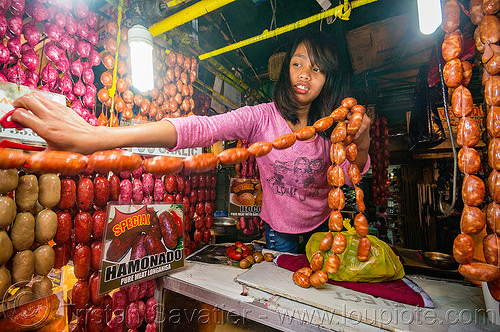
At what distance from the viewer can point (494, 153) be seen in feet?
3.43

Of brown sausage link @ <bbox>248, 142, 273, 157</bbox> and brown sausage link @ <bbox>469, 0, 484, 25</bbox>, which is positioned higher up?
brown sausage link @ <bbox>469, 0, 484, 25</bbox>

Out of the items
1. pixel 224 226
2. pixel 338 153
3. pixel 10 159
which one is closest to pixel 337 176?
pixel 338 153

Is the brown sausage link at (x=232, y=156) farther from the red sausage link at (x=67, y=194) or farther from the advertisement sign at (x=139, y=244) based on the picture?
the red sausage link at (x=67, y=194)

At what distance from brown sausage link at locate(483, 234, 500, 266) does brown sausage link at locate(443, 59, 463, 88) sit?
2.72ft

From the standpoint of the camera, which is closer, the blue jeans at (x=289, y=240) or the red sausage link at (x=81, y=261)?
the red sausage link at (x=81, y=261)

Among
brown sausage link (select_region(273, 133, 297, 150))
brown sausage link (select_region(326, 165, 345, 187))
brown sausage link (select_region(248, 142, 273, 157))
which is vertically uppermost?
brown sausage link (select_region(273, 133, 297, 150))

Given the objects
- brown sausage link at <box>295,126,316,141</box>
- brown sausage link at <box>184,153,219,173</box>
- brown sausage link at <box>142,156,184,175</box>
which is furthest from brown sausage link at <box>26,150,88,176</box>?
brown sausage link at <box>295,126,316,141</box>

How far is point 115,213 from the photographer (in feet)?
5.35

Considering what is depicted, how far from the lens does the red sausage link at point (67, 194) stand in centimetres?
165

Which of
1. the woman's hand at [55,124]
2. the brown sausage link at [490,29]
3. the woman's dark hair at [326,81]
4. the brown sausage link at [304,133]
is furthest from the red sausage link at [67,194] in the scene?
the brown sausage link at [490,29]

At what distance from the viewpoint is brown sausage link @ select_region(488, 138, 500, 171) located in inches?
40.6

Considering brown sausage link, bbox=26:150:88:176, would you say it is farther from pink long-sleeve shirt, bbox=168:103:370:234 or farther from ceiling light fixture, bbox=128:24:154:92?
→ ceiling light fixture, bbox=128:24:154:92

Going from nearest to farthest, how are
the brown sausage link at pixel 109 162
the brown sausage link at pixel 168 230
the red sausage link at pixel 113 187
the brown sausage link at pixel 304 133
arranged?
1. the brown sausage link at pixel 109 162
2. the brown sausage link at pixel 304 133
3. the brown sausage link at pixel 168 230
4. the red sausage link at pixel 113 187

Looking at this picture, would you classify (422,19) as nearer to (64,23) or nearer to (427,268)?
(427,268)
